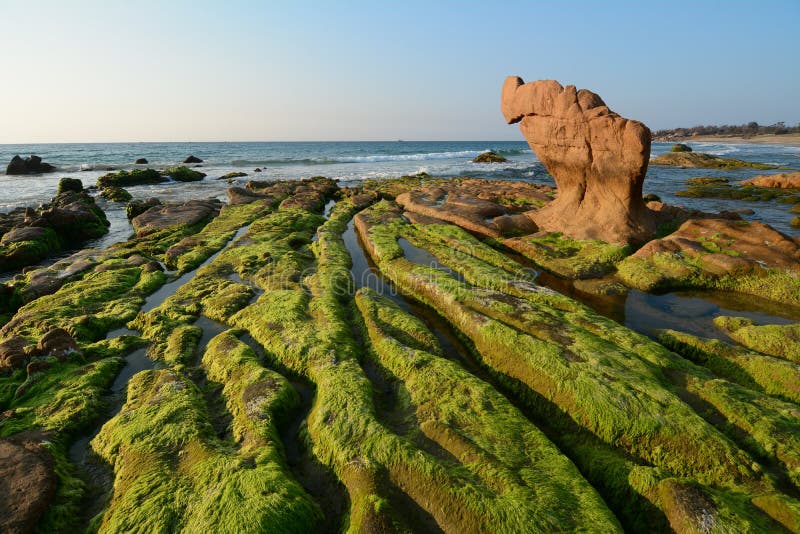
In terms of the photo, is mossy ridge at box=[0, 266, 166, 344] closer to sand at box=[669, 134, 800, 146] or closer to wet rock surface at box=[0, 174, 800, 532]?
wet rock surface at box=[0, 174, 800, 532]

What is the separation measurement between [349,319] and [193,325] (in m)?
4.69

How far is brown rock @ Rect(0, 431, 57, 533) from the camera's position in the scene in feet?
16.9

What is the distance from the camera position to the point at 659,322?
11391 mm

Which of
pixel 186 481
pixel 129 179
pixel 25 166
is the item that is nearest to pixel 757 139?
pixel 129 179

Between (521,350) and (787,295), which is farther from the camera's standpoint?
(787,295)

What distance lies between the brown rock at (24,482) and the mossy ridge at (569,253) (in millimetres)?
15697

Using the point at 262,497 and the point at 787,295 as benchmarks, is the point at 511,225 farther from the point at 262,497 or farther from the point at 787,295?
the point at 262,497

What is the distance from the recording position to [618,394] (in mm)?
7176

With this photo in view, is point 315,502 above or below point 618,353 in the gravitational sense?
below

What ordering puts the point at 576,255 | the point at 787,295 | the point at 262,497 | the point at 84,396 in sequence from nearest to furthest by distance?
the point at 262,497 → the point at 84,396 → the point at 787,295 → the point at 576,255

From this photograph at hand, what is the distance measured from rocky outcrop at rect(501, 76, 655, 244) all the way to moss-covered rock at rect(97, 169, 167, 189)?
4745 cm

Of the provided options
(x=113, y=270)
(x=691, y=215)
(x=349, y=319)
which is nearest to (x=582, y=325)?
(x=349, y=319)

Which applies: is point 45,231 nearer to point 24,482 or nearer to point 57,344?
point 57,344

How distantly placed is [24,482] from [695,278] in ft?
61.6
